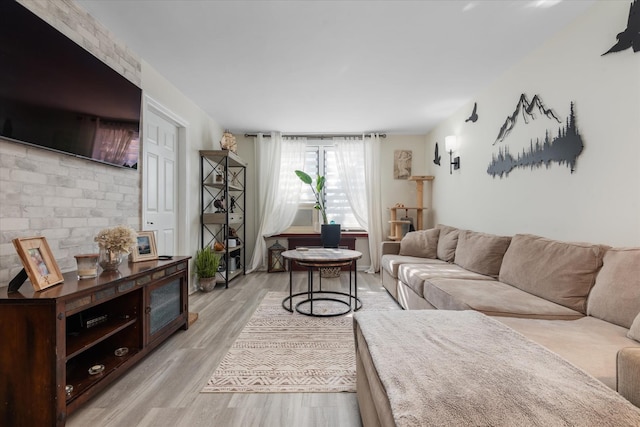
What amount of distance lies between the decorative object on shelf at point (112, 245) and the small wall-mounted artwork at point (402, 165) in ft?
14.3

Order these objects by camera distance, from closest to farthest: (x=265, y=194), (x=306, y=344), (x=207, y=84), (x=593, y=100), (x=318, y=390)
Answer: (x=318, y=390), (x=593, y=100), (x=306, y=344), (x=207, y=84), (x=265, y=194)

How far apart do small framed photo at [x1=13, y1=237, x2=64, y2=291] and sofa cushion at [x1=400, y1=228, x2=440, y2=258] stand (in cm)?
346

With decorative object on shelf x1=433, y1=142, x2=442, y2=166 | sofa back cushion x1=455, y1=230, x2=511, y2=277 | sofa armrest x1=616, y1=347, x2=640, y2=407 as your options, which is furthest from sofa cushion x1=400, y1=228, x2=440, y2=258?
sofa armrest x1=616, y1=347, x2=640, y2=407

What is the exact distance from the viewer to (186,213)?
12.3ft

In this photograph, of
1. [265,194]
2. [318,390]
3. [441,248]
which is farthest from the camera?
[265,194]

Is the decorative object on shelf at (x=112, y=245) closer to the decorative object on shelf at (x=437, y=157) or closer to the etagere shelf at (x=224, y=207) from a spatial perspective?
the etagere shelf at (x=224, y=207)

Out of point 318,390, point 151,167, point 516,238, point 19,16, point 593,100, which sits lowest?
point 318,390

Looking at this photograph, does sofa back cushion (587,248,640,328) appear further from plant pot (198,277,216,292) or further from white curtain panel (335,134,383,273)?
plant pot (198,277,216,292)

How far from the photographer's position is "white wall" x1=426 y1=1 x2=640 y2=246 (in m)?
1.81

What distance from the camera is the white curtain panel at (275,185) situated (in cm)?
518

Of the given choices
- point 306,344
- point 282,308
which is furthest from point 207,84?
point 306,344

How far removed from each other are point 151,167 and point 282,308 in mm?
2014

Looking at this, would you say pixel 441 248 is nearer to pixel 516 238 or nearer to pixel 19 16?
pixel 516 238

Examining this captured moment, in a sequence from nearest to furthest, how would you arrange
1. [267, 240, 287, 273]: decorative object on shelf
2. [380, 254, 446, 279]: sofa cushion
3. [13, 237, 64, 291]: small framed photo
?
[13, 237, 64, 291]: small framed photo
[380, 254, 446, 279]: sofa cushion
[267, 240, 287, 273]: decorative object on shelf
